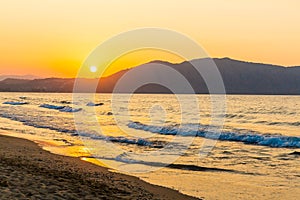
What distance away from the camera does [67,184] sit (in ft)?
40.3

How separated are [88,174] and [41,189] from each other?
445 centimetres

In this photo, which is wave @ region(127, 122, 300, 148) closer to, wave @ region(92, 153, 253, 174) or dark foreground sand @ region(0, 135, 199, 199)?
wave @ region(92, 153, 253, 174)

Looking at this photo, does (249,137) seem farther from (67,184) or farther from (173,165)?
(67,184)

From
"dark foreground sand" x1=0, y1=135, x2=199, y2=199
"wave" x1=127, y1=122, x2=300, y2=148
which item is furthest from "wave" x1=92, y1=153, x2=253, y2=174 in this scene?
"wave" x1=127, y1=122, x2=300, y2=148

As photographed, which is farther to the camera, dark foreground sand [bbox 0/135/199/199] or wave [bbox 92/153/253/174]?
wave [bbox 92/153/253/174]

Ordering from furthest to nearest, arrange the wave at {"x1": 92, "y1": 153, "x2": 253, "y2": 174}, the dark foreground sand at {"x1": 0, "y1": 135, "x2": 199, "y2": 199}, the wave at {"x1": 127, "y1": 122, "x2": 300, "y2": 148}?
the wave at {"x1": 127, "y1": 122, "x2": 300, "y2": 148}, the wave at {"x1": 92, "y1": 153, "x2": 253, "y2": 174}, the dark foreground sand at {"x1": 0, "y1": 135, "x2": 199, "y2": 199}

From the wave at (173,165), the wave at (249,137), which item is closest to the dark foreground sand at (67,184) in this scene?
the wave at (173,165)

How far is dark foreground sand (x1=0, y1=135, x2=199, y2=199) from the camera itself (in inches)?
417

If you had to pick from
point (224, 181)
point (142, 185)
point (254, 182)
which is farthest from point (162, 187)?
point (254, 182)

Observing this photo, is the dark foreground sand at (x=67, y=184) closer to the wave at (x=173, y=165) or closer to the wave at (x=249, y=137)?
the wave at (x=173, y=165)

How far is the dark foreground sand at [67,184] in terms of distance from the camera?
1059 cm

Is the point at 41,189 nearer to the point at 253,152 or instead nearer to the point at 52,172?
the point at 52,172

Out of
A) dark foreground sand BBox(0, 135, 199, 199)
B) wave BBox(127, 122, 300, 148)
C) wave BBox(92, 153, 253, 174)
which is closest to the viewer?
dark foreground sand BBox(0, 135, 199, 199)

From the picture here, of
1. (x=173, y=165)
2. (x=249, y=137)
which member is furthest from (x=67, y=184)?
(x=249, y=137)
